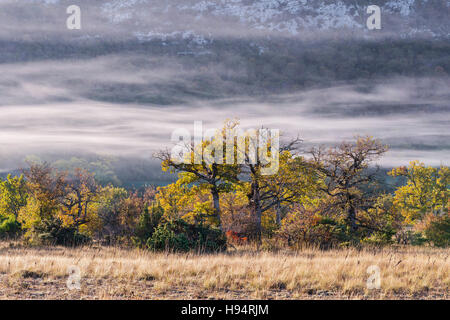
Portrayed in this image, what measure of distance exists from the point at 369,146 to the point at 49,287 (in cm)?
2640

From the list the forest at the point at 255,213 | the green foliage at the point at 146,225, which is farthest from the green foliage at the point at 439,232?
the green foliage at the point at 146,225

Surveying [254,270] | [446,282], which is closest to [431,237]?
[446,282]

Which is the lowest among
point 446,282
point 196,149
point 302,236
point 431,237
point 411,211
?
point 411,211

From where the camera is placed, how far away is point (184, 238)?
22672 millimetres

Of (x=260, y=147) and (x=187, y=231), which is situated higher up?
(x=260, y=147)

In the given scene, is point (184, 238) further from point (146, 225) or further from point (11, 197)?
point (11, 197)

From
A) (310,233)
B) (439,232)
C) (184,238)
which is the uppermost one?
(184,238)

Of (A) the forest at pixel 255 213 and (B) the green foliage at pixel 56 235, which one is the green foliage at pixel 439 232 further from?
(B) the green foliage at pixel 56 235

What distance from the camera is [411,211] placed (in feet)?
190

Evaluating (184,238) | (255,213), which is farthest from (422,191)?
(184,238)

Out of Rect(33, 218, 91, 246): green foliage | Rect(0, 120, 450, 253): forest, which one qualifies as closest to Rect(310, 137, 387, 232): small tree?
Rect(0, 120, 450, 253): forest

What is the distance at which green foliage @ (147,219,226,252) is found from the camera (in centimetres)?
2152

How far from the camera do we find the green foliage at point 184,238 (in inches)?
847
